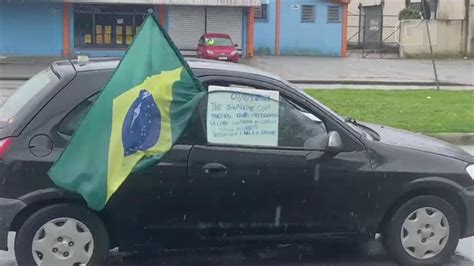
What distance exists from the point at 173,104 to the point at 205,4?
125ft

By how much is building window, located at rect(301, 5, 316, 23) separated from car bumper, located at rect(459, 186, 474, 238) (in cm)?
4222

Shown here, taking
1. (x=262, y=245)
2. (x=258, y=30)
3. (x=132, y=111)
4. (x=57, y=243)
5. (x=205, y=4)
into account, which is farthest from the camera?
(x=258, y=30)

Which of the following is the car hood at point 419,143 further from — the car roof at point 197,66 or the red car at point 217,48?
the red car at point 217,48

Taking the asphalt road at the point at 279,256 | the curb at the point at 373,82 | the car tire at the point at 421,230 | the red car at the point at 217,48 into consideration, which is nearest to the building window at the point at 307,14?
the red car at the point at 217,48

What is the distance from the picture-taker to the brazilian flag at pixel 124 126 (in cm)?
492

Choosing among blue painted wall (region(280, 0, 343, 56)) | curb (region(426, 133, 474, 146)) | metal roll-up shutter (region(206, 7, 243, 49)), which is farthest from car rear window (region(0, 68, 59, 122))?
blue painted wall (region(280, 0, 343, 56))

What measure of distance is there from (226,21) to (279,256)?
39.0m

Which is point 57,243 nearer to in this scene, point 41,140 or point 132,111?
point 41,140

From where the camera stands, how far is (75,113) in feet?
17.6

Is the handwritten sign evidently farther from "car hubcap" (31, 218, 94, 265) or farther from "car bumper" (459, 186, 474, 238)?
"car bumper" (459, 186, 474, 238)

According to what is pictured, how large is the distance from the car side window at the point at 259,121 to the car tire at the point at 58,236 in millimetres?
1054

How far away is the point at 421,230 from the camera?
571 cm

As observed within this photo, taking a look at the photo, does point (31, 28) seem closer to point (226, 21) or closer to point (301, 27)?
point (226, 21)

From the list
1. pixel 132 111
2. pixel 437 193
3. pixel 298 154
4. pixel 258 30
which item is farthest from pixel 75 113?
pixel 258 30
